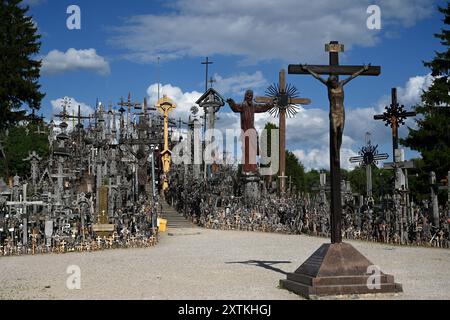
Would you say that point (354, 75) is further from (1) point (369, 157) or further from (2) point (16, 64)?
(2) point (16, 64)

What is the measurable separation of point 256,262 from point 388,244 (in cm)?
762

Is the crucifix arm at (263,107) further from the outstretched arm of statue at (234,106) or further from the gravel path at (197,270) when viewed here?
the gravel path at (197,270)

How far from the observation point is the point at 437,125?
30.8 m

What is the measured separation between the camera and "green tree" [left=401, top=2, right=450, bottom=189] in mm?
30359

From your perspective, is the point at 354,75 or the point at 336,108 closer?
the point at 336,108

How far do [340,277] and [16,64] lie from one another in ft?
101

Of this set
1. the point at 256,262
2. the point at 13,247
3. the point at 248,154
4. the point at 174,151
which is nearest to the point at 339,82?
the point at 256,262

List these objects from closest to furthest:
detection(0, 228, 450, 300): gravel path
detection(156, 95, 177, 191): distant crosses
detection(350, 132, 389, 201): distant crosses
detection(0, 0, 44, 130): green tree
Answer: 1. detection(0, 228, 450, 300): gravel path
2. detection(350, 132, 389, 201): distant crosses
3. detection(0, 0, 44, 130): green tree
4. detection(156, 95, 177, 191): distant crosses

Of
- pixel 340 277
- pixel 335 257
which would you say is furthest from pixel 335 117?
pixel 340 277

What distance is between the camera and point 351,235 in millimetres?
21703

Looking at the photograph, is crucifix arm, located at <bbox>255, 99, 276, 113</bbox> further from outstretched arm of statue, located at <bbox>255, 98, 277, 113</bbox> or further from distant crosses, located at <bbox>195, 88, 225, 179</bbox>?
distant crosses, located at <bbox>195, 88, 225, 179</bbox>

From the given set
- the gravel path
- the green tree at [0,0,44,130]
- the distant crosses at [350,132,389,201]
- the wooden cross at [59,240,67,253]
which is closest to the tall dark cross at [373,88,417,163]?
the distant crosses at [350,132,389,201]

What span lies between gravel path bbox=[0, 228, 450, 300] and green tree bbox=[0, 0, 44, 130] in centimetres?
1897
